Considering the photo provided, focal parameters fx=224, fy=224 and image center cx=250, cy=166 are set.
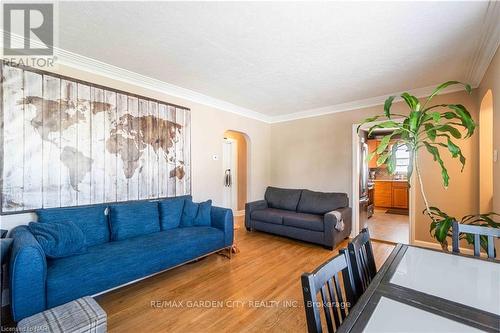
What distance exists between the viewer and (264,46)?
7.84 feet

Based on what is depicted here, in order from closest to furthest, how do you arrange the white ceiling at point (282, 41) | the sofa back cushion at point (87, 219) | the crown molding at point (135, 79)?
the white ceiling at point (282, 41) → the sofa back cushion at point (87, 219) → the crown molding at point (135, 79)

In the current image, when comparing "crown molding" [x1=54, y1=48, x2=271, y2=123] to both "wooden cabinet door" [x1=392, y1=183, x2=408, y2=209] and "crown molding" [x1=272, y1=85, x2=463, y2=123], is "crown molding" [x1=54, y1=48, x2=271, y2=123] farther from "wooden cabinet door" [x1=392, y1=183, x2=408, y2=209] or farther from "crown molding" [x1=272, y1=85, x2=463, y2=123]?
"wooden cabinet door" [x1=392, y1=183, x2=408, y2=209]

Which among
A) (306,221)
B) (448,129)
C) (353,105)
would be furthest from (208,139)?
(448,129)

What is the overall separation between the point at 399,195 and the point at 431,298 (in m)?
6.97

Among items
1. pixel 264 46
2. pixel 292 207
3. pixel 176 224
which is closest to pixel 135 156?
pixel 176 224

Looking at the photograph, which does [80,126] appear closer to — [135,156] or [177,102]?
[135,156]

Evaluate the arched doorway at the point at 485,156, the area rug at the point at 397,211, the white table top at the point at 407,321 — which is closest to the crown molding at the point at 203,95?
the arched doorway at the point at 485,156

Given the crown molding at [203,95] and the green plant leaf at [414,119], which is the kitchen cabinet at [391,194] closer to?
the crown molding at [203,95]

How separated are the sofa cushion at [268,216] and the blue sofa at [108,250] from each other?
3.63ft

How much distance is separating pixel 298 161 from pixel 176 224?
3.08 meters

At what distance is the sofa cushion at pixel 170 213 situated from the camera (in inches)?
123

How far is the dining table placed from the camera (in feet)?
2.72

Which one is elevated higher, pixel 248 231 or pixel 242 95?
pixel 242 95

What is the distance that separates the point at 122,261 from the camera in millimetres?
2205
